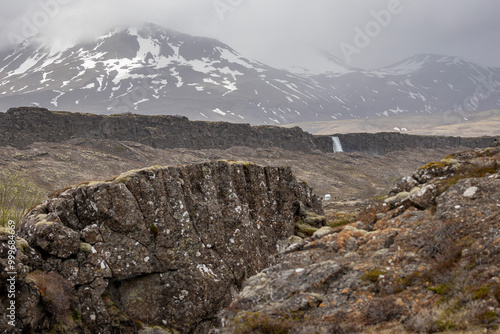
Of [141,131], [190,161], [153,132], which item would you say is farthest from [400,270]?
[153,132]

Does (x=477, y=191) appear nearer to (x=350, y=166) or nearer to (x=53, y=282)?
(x=53, y=282)

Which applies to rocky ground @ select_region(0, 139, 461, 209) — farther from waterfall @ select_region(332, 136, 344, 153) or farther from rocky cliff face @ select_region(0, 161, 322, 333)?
rocky cliff face @ select_region(0, 161, 322, 333)

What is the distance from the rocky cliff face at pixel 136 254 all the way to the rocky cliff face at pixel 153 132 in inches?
3858

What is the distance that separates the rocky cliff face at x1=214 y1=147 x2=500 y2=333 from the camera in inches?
379

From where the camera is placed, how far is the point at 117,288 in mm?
21547

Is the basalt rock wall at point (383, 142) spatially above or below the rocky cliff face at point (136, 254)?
below

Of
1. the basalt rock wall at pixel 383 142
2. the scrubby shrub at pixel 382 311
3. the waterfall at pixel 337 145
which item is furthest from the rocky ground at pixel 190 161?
the scrubby shrub at pixel 382 311

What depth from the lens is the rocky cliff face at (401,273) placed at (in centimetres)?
962

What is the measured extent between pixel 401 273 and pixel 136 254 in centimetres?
1579

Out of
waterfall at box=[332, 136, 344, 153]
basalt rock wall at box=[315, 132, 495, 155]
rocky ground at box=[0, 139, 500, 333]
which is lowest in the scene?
basalt rock wall at box=[315, 132, 495, 155]

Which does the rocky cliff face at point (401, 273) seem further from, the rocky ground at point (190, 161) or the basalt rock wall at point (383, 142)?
the basalt rock wall at point (383, 142)

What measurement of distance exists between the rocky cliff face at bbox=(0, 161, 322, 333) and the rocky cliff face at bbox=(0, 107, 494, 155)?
98003 mm

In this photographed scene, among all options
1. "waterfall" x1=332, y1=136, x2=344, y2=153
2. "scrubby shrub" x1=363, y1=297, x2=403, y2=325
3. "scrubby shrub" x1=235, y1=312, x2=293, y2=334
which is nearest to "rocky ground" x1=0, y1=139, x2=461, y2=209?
"waterfall" x1=332, y1=136, x2=344, y2=153

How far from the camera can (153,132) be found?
130 m
